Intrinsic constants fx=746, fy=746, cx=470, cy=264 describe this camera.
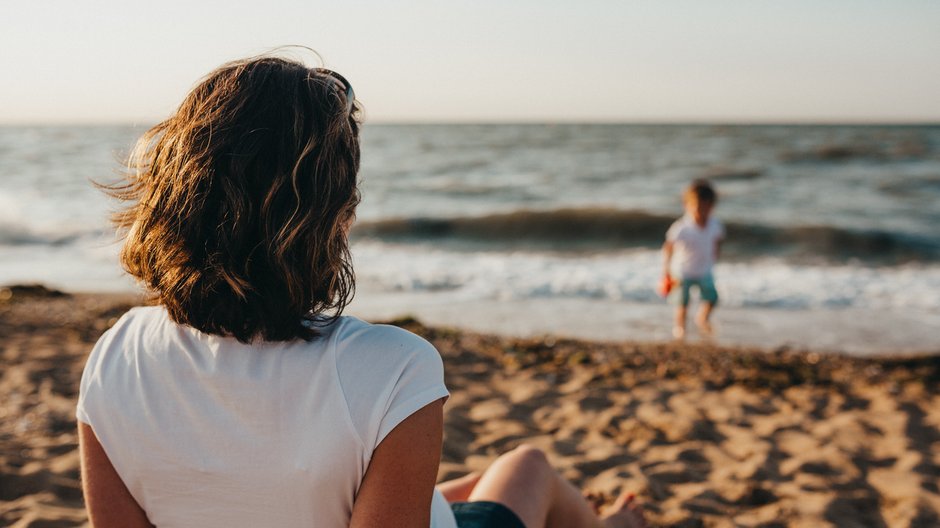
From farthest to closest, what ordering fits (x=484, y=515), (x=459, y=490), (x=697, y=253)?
(x=697, y=253)
(x=459, y=490)
(x=484, y=515)

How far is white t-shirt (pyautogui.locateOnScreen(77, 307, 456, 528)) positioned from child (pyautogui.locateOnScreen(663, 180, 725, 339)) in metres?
5.85

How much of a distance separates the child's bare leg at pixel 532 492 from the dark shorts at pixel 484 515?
1.5 inches

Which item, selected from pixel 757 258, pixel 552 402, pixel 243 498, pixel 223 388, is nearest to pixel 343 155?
pixel 223 388

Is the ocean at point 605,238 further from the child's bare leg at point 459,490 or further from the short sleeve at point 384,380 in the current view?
the child's bare leg at point 459,490

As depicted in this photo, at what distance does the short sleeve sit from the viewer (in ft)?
3.85

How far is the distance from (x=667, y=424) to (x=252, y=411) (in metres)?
3.29

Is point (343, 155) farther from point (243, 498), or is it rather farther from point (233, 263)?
point (243, 498)

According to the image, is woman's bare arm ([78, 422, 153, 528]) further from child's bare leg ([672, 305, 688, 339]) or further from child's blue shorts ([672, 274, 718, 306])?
child's blue shorts ([672, 274, 718, 306])

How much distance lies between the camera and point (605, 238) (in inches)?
540

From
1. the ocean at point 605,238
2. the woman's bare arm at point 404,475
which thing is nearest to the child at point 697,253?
the ocean at point 605,238

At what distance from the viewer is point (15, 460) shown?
3.44m

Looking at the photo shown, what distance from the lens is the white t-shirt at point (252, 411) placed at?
1188mm

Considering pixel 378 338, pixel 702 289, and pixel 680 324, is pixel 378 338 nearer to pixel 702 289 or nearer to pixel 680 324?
pixel 680 324

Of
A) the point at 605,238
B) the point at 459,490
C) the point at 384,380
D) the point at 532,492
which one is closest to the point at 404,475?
the point at 384,380
